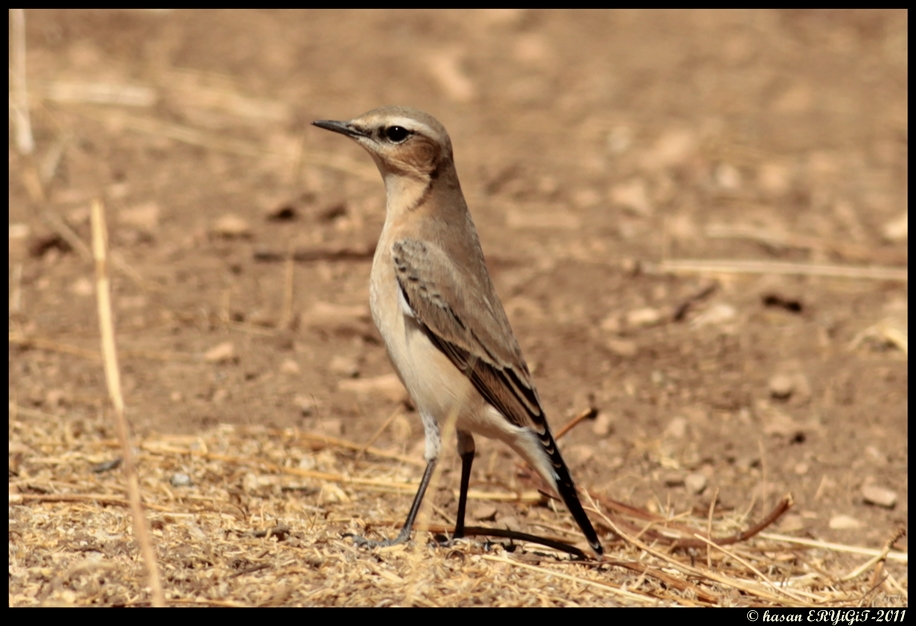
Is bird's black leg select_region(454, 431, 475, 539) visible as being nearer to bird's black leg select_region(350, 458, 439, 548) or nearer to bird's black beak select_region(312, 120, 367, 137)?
bird's black leg select_region(350, 458, 439, 548)

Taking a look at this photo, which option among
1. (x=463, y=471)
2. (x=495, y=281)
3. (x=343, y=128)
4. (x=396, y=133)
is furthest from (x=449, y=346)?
(x=495, y=281)

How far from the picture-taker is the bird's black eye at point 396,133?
6125 millimetres

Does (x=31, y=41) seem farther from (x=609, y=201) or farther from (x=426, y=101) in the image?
(x=609, y=201)

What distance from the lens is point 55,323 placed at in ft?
26.7

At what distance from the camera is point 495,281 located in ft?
31.6

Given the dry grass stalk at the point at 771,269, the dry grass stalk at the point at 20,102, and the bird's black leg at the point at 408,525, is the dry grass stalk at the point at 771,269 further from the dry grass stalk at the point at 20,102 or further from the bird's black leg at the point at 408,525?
the dry grass stalk at the point at 20,102

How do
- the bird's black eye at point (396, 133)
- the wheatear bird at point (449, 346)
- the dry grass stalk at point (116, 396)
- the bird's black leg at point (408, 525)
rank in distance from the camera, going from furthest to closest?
the bird's black eye at point (396, 133) → the wheatear bird at point (449, 346) → the bird's black leg at point (408, 525) → the dry grass stalk at point (116, 396)

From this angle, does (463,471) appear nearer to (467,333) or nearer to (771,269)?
(467,333)

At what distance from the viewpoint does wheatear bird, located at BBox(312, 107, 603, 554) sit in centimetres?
570

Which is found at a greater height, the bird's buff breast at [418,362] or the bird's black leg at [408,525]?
the bird's buff breast at [418,362]

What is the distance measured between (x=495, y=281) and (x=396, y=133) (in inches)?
141

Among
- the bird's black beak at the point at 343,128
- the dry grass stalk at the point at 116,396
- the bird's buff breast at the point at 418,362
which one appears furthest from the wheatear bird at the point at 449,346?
the dry grass stalk at the point at 116,396
